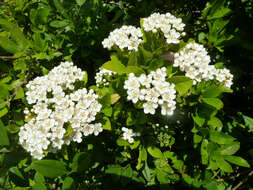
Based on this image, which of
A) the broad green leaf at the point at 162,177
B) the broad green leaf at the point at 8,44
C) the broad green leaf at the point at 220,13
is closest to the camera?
the broad green leaf at the point at 8,44

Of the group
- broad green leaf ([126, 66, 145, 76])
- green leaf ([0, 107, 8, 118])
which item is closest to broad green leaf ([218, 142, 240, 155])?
broad green leaf ([126, 66, 145, 76])

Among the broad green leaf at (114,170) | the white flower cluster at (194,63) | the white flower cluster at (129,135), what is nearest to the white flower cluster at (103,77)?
the white flower cluster at (129,135)

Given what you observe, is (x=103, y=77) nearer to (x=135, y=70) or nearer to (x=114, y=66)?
(x=114, y=66)

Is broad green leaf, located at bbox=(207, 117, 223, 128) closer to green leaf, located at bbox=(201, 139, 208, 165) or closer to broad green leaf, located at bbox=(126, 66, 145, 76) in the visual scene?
green leaf, located at bbox=(201, 139, 208, 165)

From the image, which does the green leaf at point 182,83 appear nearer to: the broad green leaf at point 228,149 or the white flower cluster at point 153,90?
the white flower cluster at point 153,90

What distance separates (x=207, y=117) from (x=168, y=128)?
46cm

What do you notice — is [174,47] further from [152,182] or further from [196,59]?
[152,182]

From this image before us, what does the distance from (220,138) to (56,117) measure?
1451 millimetres

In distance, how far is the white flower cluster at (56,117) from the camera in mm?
1617

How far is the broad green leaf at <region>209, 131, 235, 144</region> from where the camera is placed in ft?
6.26

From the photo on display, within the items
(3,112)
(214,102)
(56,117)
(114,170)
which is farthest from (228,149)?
(3,112)

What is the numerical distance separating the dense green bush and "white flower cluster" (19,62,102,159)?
88 millimetres

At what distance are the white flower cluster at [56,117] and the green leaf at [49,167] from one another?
0.06m

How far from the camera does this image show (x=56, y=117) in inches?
64.9
